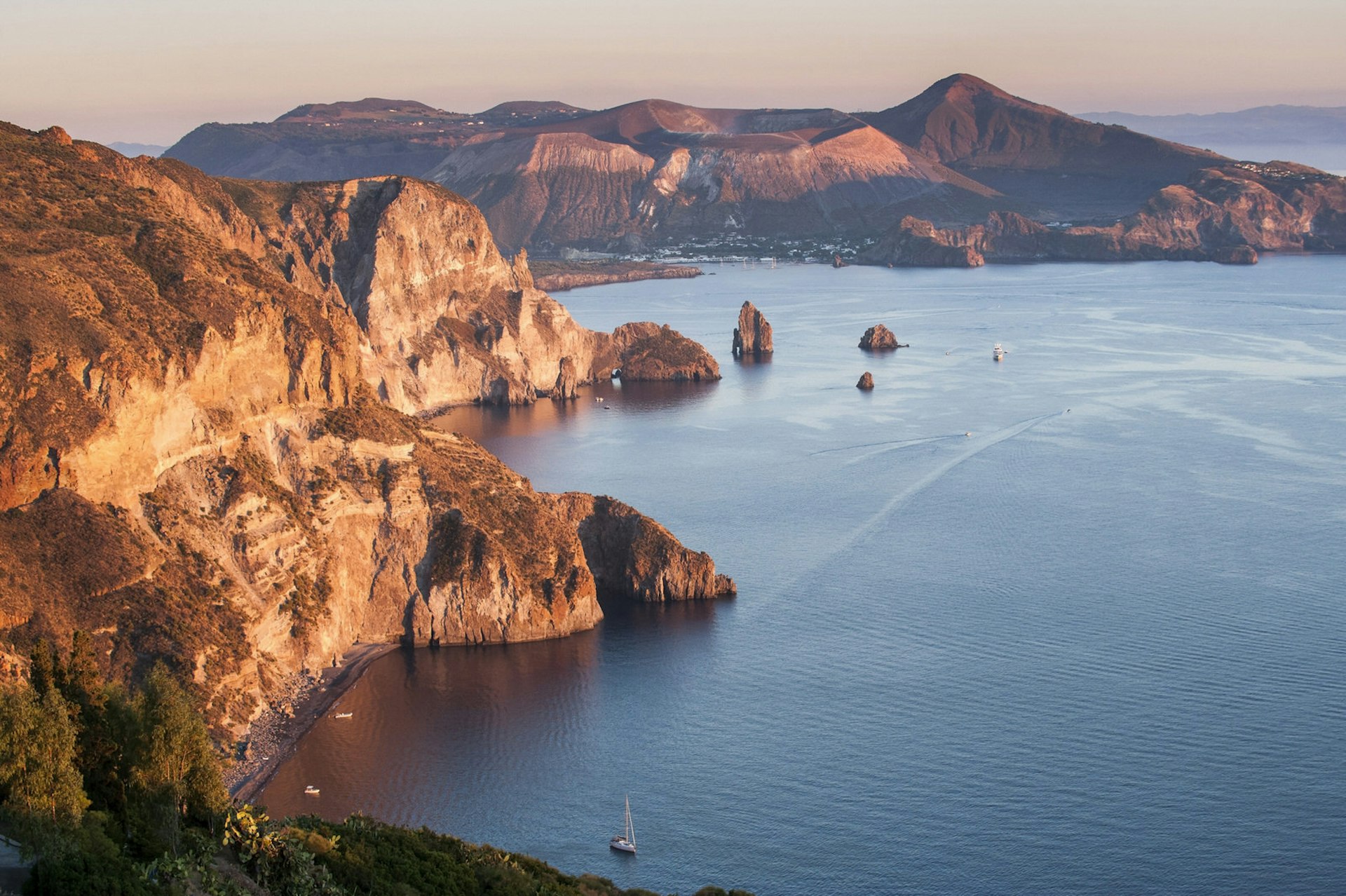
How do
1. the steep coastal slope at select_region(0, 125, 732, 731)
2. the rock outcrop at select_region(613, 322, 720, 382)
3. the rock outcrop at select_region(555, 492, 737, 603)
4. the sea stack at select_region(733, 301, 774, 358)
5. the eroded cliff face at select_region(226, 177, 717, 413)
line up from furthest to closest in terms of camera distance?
the sea stack at select_region(733, 301, 774, 358)
the rock outcrop at select_region(613, 322, 720, 382)
the eroded cliff face at select_region(226, 177, 717, 413)
the rock outcrop at select_region(555, 492, 737, 603)
the steep coastal slope at select_region(0, 125, 732, 731)

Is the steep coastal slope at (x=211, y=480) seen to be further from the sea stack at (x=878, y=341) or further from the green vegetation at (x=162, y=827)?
the sea stack at (x=878, y=341)

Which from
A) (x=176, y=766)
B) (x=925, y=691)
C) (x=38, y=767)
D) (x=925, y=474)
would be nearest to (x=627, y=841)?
(x=176, y=766)

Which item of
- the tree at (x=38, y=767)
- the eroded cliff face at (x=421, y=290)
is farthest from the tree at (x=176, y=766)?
the eroded cliff face at (x=421, y=290)

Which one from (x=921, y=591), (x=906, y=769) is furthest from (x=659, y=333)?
(x=906, y=769)

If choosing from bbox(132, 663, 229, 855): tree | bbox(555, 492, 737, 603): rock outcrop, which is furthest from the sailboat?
bbox(555, 492, 737, 603): rock outcrop

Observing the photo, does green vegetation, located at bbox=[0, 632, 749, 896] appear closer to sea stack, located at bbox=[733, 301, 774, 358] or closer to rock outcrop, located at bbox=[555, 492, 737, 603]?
rock outcrop, located at bbox=[555, 492, 737, 603]

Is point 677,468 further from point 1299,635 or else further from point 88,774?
point 88,774
